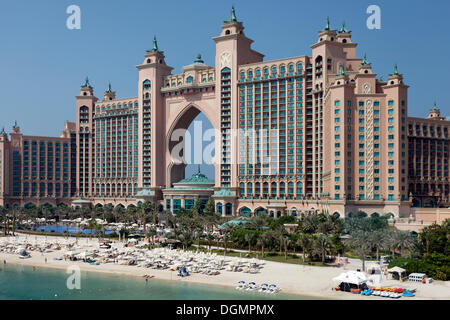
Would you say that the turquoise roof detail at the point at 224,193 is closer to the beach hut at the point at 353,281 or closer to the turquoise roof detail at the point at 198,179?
the turquoise roof detail at the point at 198,179

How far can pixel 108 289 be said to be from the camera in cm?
6988

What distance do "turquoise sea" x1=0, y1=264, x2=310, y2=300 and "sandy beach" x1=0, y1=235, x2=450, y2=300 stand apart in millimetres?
2048

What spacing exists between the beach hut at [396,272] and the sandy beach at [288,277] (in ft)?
5.23

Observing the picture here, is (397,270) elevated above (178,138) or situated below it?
below

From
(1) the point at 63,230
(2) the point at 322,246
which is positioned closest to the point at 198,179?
(1) the point at 63,230

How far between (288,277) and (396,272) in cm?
1530

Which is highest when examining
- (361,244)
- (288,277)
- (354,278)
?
(361,244)

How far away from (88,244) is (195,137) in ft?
224

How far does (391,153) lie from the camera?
4540 inches

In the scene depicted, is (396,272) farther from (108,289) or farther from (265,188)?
(265,188)

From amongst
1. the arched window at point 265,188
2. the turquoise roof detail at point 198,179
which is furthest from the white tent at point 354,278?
the turquoise roof detail at point 198,179

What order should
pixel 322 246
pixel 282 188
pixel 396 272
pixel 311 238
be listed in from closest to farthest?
pixel 396 272 → pixel 322 246 → pixel 311 238 → pixel 282 188
